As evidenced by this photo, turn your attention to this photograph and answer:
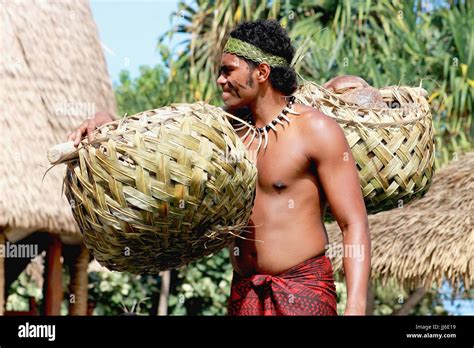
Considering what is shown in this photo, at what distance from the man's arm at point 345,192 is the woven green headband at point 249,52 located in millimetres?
274

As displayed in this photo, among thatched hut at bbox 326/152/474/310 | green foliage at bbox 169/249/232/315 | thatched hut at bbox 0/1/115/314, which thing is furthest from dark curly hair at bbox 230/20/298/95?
green foliage at bbox 169/249/232/315

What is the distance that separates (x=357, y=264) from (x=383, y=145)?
2.03ft

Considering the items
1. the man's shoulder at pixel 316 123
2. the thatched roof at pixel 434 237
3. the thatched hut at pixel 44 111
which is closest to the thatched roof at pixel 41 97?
the thatched hut at pixel 44 111

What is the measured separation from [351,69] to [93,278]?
13.0ft

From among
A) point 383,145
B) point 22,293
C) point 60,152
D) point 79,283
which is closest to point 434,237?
point 79,283

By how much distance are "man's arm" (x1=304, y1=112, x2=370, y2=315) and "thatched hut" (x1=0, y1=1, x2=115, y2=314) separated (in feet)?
17.4

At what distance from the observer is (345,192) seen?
3283 mm

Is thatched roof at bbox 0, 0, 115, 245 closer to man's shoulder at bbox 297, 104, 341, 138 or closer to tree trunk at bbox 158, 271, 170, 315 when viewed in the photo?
tree trunk at bbox 158, 271, 170, 315

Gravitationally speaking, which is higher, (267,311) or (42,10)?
(42,10)

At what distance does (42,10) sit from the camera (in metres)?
9.25

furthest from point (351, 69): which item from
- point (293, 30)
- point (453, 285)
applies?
point (453, 285)

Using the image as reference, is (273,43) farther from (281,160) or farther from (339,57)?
(339,57)
